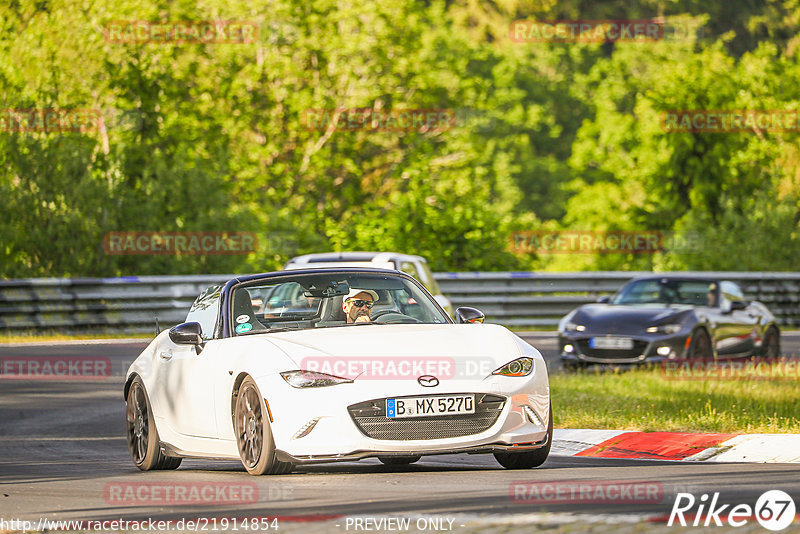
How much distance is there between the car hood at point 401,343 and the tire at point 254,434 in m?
0.35

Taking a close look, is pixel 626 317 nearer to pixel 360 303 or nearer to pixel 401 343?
pixel 360 303

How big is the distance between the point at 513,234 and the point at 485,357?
2864 centimetres

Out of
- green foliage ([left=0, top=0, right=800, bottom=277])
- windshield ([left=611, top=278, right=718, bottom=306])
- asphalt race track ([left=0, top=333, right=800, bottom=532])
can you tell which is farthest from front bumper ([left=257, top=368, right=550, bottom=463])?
green foliage ([left=0, top=0, right=800, bottom=277])

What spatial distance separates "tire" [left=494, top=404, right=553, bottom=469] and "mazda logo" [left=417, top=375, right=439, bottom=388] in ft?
2.57

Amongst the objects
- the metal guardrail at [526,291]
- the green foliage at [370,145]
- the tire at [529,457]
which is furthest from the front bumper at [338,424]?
the green foliage at [370,145]

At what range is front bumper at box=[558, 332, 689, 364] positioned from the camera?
20.0 metres

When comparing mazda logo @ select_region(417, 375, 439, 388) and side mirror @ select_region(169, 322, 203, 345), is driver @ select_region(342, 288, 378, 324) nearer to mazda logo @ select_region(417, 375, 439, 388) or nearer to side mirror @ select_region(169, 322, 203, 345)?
side mirror @ select_region(169, 322, 203, 345)

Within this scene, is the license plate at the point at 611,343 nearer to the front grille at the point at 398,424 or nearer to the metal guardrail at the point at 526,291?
the metal guardrail at the point at 526,291

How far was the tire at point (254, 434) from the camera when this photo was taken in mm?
9500

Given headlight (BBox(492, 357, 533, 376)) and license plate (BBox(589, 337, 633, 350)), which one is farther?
license plate (BBox(589, 337, 633, 350))

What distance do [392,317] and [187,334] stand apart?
1.40 metres

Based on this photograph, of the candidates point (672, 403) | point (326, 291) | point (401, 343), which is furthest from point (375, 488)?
point (672, 403)

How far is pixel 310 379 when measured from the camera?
945 cm

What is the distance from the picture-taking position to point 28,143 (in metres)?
29.8
